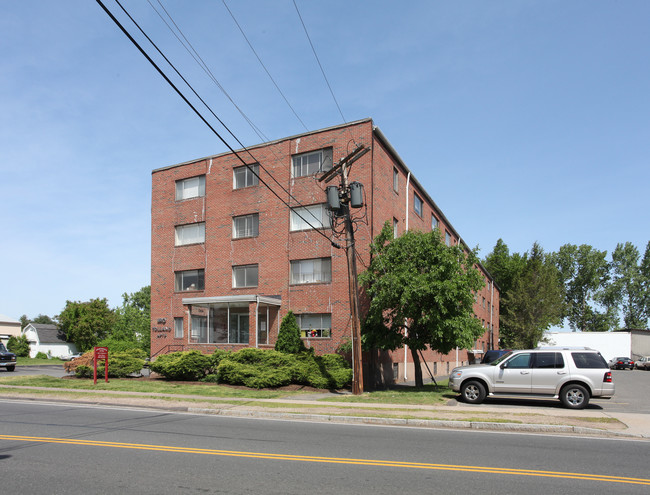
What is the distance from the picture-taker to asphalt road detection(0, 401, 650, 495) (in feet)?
20.7

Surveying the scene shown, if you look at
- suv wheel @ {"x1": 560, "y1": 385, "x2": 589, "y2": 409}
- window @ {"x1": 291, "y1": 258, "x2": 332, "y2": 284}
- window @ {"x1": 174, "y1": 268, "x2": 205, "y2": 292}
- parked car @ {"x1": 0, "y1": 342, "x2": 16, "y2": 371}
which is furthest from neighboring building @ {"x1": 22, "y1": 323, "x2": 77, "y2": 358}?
suv wheel @ {"x1": 560, "y1": 385, "x2": 589, "y2": 409}

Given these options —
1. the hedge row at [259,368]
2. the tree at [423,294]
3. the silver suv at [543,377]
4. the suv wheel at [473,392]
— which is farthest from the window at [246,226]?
the suv wheel at [473,392]

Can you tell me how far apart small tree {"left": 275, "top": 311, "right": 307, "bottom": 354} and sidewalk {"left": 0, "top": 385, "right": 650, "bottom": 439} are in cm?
496

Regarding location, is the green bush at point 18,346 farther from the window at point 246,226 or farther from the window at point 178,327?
the window at point 246,226

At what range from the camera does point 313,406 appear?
1434 centimetres

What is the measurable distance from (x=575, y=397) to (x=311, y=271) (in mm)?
13471

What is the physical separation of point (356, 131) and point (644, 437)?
57.8 feet

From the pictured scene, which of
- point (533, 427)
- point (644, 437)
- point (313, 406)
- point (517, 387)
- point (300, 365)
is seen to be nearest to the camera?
point (644, 437)

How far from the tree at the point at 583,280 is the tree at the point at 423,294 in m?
83.2

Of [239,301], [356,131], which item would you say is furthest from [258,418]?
[356,131]

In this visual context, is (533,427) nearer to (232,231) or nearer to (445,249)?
(445,249)

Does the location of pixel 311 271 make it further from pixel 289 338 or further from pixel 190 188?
pixel 190 188

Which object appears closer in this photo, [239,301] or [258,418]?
[258,418]

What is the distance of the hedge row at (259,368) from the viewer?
1964 cm
